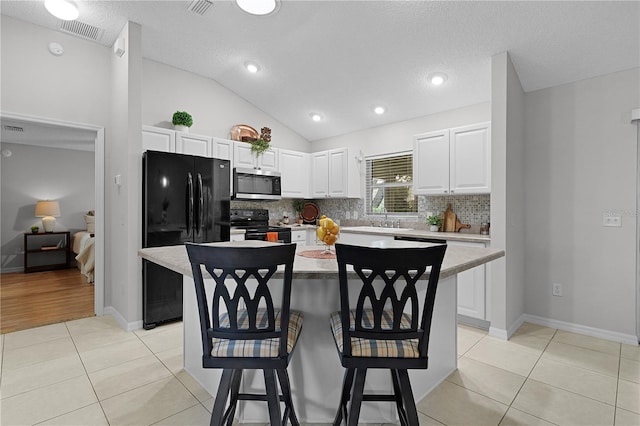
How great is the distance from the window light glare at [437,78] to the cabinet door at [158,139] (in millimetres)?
3029

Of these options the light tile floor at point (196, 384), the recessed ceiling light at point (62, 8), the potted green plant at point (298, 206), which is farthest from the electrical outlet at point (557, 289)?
the recessed ceiling light at point (62, 8)

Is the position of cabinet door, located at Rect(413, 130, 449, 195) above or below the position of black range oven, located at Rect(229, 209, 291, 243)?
above

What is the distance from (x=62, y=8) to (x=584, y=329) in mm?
5612

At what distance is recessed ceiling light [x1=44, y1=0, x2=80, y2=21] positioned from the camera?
2727mm

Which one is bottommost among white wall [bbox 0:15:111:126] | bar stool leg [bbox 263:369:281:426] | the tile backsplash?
bar stool leg [bbox 263:369:281:426]

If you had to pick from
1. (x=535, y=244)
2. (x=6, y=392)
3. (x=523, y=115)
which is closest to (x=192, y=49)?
(x=6, y=392)

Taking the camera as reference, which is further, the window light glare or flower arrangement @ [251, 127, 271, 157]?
flower arrangement @ [251, 127, 271, 157]

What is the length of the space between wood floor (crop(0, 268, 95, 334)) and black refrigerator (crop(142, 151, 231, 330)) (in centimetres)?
105

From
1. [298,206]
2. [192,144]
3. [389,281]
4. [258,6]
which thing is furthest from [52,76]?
[389,281]

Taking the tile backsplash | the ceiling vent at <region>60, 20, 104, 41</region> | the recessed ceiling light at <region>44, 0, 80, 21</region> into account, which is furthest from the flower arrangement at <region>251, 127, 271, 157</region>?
the recessed ceiling light at <region>44, 0, 80, 21</region>

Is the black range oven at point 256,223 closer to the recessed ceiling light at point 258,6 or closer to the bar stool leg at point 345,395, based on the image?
the recessed ceiling light at point 258,6

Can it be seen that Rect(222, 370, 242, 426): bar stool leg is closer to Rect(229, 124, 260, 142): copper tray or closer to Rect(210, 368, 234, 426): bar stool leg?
Rect(210, 368, 234, 426): bar stool leg

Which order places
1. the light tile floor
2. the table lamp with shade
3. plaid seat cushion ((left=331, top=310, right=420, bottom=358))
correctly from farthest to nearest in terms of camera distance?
the table lamp with shade < the light tile floor < plaid seat cushion ((left=331, top=310, right=420, bottom=358))

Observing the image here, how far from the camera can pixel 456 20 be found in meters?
2.66
